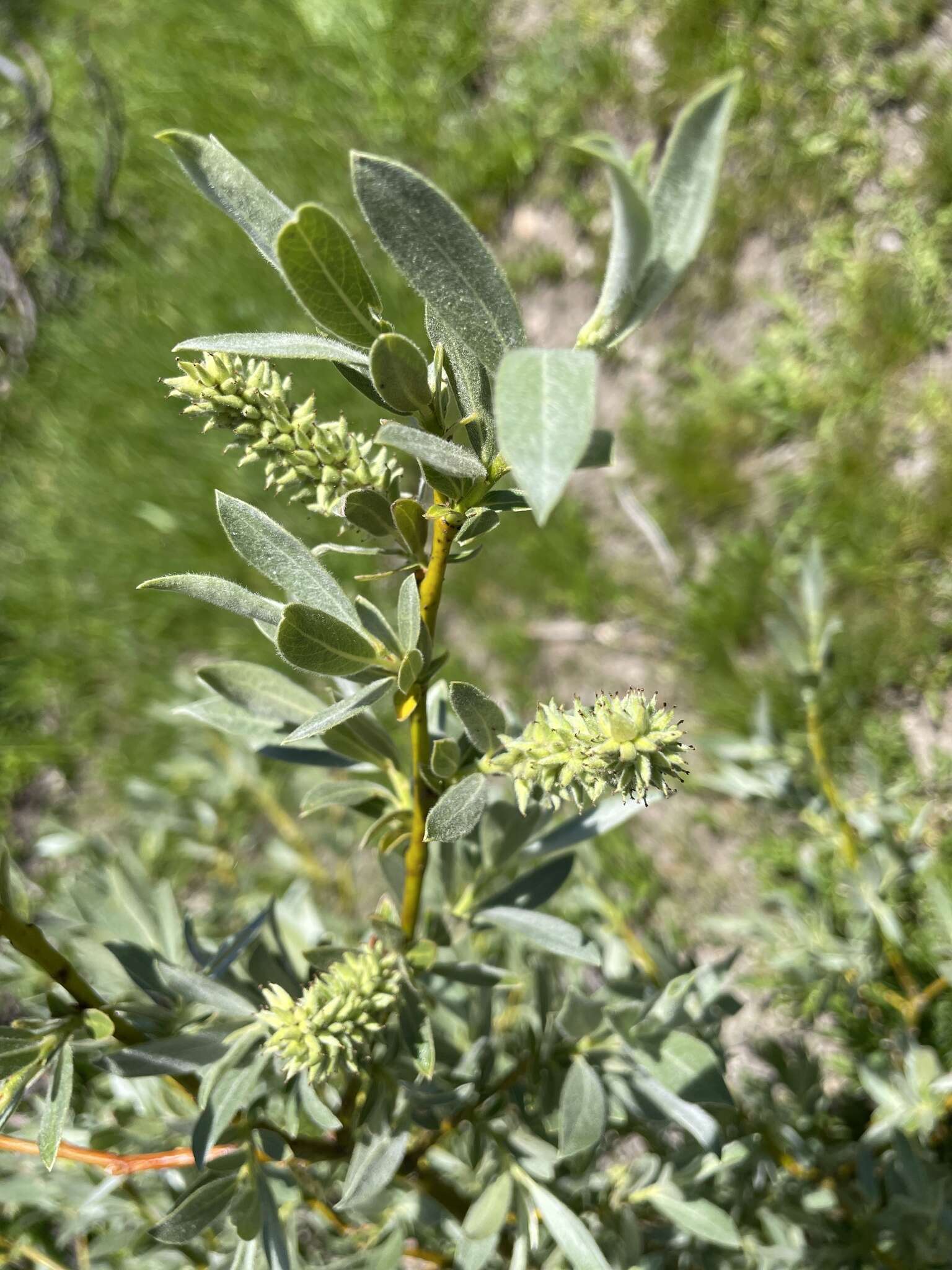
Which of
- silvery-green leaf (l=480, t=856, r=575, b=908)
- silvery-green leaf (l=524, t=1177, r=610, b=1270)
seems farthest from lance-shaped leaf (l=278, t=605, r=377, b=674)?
silvery-green leaf (l=524, t=1177, r=610, b=1270)

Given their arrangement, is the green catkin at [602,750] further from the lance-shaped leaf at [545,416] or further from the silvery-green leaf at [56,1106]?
the silvery-green leaf at [56,1106]

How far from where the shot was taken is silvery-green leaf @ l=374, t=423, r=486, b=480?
429 millimetres

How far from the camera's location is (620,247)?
16.3 inches

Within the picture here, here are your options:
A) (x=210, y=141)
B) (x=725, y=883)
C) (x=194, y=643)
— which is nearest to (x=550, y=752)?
(x=210, y=141)

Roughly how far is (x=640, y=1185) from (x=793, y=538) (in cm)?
174

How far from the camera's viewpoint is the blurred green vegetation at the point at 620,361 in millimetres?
2355

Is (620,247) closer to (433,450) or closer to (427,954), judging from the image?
(433,450)

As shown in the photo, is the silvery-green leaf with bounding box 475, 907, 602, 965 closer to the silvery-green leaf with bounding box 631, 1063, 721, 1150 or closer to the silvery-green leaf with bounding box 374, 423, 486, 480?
the silvery-green leaf with bounding box 631, 1063, 721, 1150

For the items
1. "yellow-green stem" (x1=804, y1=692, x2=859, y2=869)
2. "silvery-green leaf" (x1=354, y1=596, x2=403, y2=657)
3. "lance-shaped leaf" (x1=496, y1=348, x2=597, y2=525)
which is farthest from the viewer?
"yellow-green stem" (x1=804, y1=692, x2=859, y2=869)

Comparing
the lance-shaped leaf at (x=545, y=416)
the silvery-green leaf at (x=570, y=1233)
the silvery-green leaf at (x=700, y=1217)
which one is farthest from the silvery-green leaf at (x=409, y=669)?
the silvery-green leaf at (x=700, y=1217)

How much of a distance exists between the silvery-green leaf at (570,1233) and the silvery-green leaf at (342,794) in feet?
1.40

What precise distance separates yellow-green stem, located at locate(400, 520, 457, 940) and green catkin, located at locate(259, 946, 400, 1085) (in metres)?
0.05

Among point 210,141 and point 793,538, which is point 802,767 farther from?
point 210,141

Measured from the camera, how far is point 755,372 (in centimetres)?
252
